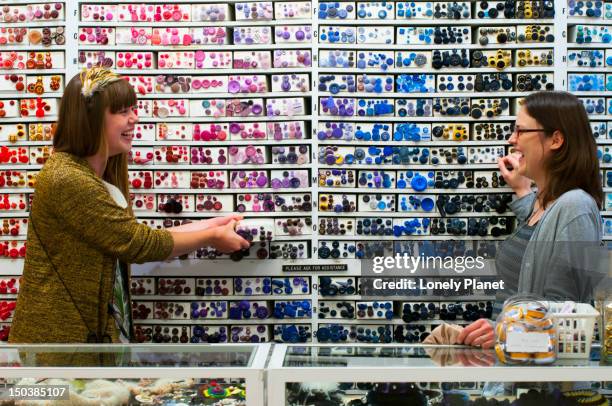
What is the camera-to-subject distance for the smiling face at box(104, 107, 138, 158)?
3.46 m

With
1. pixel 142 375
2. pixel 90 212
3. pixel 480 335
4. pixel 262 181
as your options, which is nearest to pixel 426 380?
pixel 480 335

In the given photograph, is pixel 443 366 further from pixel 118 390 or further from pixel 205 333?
pixel 205 333

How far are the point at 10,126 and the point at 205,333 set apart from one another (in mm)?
1898

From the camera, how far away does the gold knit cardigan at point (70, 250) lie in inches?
127

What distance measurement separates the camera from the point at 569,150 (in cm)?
280

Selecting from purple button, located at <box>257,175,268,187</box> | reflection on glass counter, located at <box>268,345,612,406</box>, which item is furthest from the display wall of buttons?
reflection on glass counter, located at <box>268,345,612,406</box>

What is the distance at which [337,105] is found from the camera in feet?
14.7

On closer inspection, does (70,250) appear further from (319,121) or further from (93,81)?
(319,121)

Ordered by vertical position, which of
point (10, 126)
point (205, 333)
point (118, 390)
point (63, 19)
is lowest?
point (205, 333)

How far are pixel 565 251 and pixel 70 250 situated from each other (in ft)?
7.23

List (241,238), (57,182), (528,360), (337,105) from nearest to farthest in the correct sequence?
(528,360) < (57,182) < (241,238) < (337,105)

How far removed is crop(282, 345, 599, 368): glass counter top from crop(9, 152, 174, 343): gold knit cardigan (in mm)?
1275

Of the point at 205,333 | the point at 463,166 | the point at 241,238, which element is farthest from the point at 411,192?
the point at 205,333

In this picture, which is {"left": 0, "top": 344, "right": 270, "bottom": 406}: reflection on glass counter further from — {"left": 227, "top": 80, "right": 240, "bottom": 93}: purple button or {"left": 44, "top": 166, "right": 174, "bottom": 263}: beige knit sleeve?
{"left": 227, "top": 80, "right": 240, "bottom": 93}: purple button
